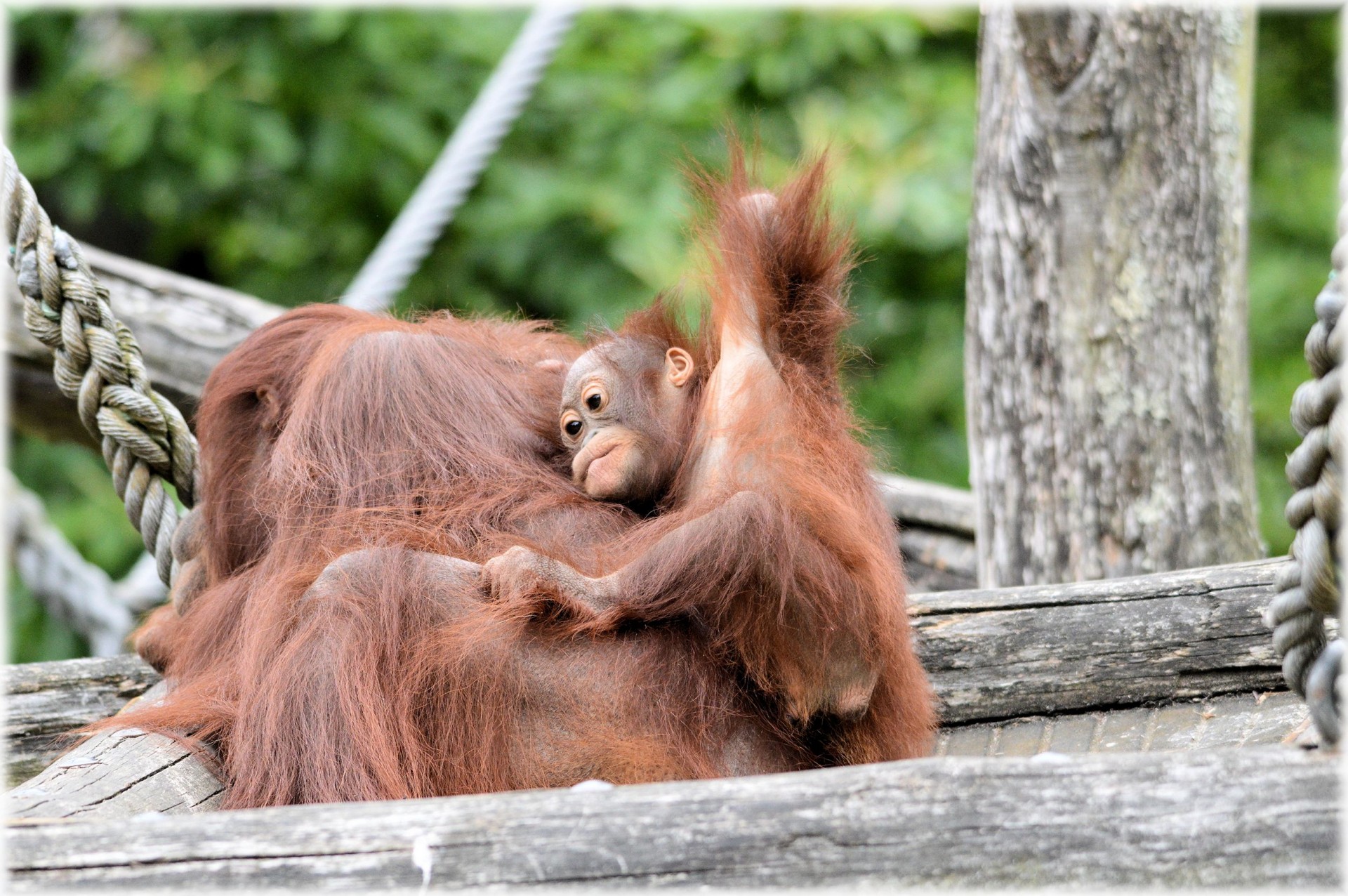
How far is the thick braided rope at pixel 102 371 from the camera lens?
8.30ft

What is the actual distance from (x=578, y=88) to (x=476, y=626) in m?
4.62

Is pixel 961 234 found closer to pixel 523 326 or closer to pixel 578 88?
pixel 578 88

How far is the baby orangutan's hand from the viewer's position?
189cm

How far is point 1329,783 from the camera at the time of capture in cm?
135

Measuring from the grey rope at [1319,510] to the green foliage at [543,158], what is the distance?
3685 millimetres

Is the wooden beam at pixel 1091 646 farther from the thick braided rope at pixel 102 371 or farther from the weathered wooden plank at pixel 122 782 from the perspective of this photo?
the weathered wooden plank at pixel 122 782

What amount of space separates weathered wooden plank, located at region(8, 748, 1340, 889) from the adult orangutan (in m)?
0.47

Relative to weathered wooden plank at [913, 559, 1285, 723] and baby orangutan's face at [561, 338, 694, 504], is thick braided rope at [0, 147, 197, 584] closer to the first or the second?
baby orangutan's face at [561, 338, 694, 504]

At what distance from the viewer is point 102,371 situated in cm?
263

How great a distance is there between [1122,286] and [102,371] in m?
2.21

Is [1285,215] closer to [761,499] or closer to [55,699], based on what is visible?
[761,499]

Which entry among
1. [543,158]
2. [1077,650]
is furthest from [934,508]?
[543,158]

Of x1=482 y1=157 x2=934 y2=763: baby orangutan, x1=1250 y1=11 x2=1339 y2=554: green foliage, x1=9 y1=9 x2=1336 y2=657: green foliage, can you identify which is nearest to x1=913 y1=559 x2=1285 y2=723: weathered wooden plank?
x1=482 y1=157 x2=934 y2=763: baby orangutan

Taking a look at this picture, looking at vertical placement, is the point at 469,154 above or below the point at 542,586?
above
